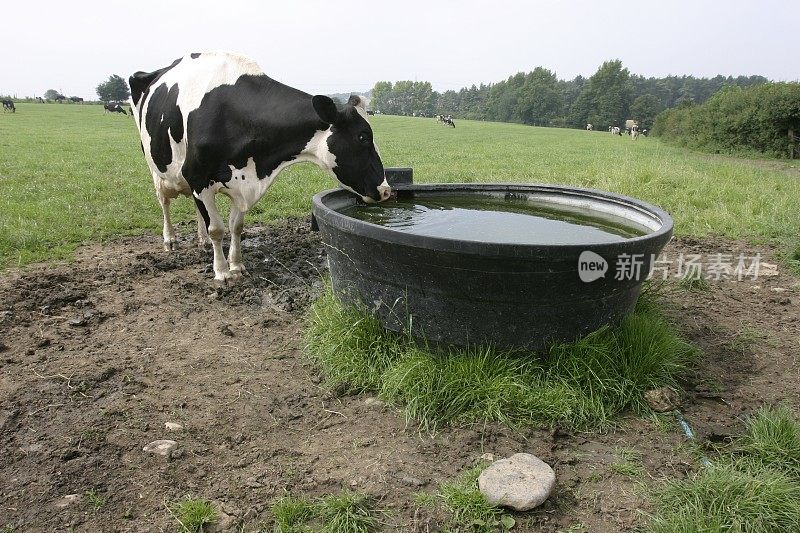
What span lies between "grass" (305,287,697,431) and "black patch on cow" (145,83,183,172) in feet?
9.14

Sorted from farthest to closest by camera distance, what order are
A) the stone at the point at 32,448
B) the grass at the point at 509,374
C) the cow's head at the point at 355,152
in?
the cow's head at the point at 355,152
the grass at the point at 509,374
the stone at the point at 32,448

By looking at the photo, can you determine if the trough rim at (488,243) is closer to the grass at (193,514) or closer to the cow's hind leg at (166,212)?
the grass at (193,514)

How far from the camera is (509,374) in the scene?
133 inches

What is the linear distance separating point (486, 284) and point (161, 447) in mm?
1931

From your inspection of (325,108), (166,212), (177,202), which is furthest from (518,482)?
(177,202)

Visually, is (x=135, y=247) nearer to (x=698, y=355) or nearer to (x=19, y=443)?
(x=19, y=443)

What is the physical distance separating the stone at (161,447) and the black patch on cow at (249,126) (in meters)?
2.71

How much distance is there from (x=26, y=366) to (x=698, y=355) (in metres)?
4.57

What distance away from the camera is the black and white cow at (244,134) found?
15.9 feet

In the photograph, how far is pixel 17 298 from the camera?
494cm

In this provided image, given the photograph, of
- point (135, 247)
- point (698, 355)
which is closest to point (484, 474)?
point (698, 355)
